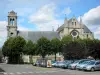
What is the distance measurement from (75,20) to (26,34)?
78.1 ft

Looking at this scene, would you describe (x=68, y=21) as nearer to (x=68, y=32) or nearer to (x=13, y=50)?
(x=68, y=32)

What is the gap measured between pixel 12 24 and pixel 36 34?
530 inches

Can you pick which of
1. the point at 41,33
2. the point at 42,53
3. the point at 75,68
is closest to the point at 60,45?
the point at 42,53

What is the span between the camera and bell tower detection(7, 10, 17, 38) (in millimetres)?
115250

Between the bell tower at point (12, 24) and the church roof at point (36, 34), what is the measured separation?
4.96 meters

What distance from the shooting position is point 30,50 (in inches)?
3967

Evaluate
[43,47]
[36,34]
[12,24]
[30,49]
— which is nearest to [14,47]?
[30,49]

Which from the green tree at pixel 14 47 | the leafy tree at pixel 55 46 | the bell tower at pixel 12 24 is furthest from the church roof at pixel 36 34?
the leafy tree at pixel 55 46

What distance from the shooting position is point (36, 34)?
125 meters

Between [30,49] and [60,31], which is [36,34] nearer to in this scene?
[60,31]

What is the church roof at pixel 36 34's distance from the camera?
12195 cm

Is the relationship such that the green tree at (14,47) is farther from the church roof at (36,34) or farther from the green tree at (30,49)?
the church roof at (36,34)

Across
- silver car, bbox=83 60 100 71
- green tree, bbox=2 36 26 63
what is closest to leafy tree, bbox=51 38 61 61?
green tree, bbox=2 36 26 63

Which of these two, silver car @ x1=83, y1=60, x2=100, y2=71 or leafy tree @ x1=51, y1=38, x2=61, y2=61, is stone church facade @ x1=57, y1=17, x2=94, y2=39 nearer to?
leafy tree @ x1=51, y1=38, x2=61, y2=61
